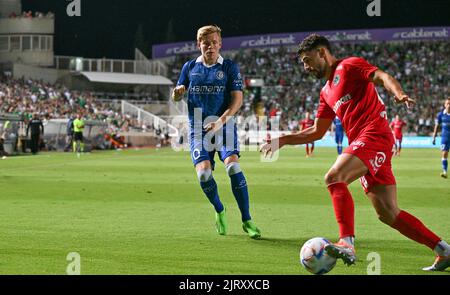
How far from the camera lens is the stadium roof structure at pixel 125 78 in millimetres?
62625

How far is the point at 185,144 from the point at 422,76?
2525 cm

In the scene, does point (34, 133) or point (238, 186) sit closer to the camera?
point (238, 186)

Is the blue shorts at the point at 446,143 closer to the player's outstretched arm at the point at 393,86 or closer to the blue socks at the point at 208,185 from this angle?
the blue socks at the point at 208,185

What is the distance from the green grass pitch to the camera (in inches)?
283

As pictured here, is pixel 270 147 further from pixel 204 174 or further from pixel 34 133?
pixel 34 133

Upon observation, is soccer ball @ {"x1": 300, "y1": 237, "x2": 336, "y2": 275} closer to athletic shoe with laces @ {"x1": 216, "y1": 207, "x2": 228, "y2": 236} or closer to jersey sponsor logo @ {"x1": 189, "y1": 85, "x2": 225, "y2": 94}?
athletic shoe with laces @ {"x1": 216, "y1": 207, "x2": 228, "y2": 236}

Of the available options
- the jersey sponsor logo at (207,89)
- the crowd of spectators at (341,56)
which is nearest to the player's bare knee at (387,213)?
the jersey sponsor logo at (207,89)

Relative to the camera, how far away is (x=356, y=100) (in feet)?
23.0

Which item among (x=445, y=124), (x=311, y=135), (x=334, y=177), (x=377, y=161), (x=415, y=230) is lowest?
(x=415, y=230)

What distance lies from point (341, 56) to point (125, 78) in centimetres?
1915

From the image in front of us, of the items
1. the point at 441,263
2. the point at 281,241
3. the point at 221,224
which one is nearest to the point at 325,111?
the point at 441,263

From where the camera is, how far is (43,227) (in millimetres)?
9930

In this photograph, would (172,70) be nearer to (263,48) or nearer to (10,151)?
(263,48)
